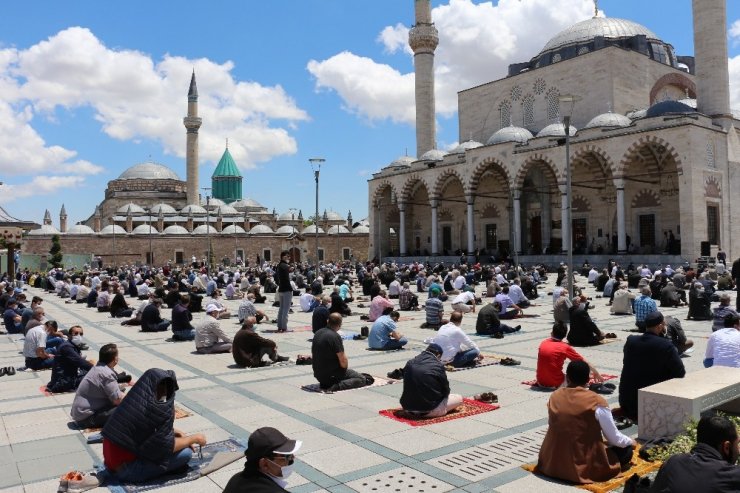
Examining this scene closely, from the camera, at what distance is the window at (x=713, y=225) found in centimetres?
2761

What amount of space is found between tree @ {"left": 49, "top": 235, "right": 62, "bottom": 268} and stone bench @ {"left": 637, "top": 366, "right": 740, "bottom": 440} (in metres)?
49.2

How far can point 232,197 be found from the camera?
68812 millimetres

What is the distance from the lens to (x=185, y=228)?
183 feet

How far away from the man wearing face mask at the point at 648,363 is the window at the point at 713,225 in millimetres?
25903

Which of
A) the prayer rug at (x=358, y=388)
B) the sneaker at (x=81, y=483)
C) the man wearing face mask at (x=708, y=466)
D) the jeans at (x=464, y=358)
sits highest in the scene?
the man wearing face mask at (x=708, y=466)

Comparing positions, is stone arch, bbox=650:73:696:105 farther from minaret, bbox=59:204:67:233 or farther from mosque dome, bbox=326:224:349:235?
minaret, bbox=59:204:67:233

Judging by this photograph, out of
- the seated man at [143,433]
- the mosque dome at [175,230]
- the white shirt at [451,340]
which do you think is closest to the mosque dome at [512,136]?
the white shirt at [451,340]

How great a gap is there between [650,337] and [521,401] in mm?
1674

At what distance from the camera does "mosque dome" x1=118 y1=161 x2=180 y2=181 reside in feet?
212

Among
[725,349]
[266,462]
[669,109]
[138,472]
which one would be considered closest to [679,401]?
[725,349]

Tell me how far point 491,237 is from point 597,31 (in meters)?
14.9

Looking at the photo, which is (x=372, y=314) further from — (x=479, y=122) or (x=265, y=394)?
(x=479, y=122)

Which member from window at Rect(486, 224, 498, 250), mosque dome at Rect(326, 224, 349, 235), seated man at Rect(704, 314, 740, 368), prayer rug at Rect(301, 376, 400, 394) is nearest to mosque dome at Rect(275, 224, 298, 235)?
mosque dome at Rect(326, 224, 349, 235)

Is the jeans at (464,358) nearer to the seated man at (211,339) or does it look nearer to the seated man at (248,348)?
the seated man at (248,348)
